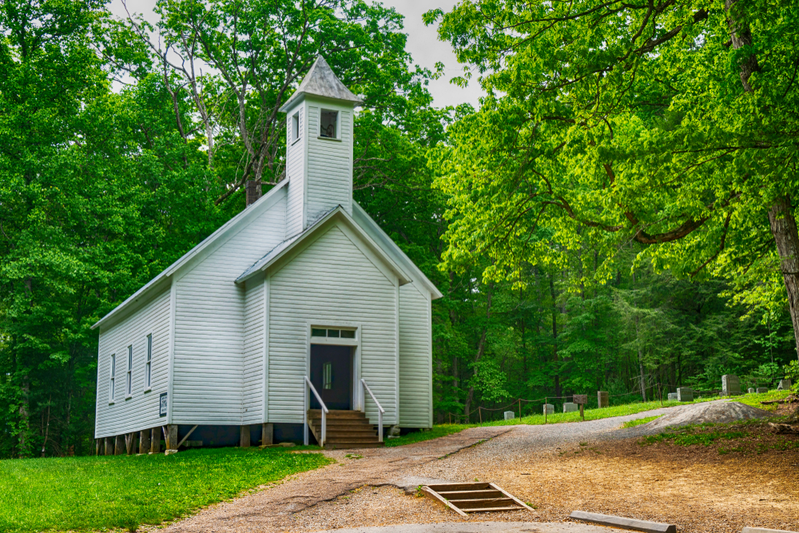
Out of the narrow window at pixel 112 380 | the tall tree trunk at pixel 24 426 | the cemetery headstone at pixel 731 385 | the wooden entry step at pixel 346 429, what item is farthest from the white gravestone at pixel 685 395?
the tall tree trunk at pixel 24 426

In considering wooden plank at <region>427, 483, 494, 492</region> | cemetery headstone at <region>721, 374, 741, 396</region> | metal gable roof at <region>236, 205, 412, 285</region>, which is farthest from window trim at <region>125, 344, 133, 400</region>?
cemetery headstone at <region>721, 374, 741, 396</region>

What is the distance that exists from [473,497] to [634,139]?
9.71 metres

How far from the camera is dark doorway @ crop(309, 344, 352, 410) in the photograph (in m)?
25.8

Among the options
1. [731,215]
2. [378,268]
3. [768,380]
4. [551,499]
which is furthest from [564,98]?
[768,380]

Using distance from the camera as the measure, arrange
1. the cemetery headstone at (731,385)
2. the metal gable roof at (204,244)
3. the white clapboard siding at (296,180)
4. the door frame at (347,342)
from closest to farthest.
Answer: the door frame at (347,342) < the metal gable roof at (204,244) < the white clapboard siding at (296,180) < the cemetery headstone at (731,385)

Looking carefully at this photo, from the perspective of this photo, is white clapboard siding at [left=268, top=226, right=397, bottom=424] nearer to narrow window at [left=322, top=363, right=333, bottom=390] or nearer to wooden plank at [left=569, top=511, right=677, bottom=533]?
narrow window at [left=322, top=363, right=333, bottom=390]

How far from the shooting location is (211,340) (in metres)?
21.0

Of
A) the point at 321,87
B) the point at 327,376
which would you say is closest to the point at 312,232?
the point at 321,87

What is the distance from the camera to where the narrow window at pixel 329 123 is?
23078mm

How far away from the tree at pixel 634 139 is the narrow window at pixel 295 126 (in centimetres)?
558

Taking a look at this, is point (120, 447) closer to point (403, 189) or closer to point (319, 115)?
point (319, 115)

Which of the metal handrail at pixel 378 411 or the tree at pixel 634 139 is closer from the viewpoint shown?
the tree at pixel 634 139

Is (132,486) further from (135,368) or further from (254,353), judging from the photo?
(135,368)

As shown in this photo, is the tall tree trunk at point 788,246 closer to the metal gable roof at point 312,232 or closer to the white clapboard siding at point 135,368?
the metal gable roof at point 312,232
